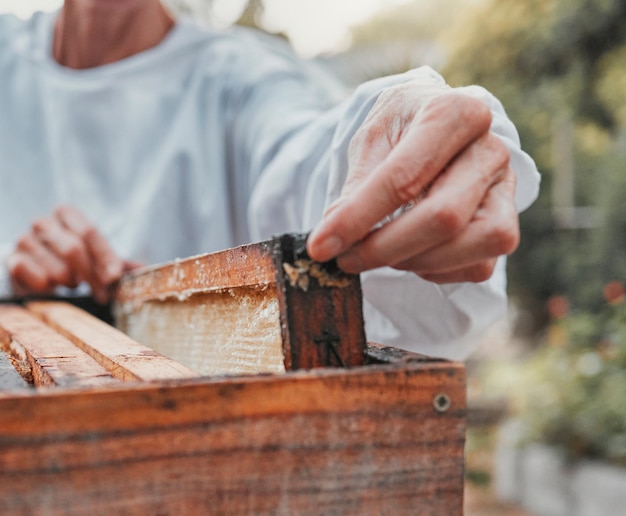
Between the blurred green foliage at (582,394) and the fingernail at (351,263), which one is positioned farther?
the blurred green foliage at (582,394)

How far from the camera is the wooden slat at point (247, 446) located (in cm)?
59

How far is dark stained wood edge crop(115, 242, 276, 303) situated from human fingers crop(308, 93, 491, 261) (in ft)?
0.25

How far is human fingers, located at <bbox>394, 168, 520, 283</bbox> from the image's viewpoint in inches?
28.7

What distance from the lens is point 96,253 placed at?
181 centimetres

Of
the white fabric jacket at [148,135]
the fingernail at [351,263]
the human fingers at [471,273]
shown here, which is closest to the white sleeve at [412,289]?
the human fingers at [471,273]

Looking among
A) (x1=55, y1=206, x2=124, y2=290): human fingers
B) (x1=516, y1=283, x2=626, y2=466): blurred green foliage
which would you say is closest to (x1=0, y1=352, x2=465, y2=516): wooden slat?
(x1=55, y1=206, x2=124, y2=290): human fingers

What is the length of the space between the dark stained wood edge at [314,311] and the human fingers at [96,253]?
3.63 ft

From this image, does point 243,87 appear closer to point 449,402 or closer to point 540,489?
point 449,402

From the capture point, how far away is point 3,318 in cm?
142

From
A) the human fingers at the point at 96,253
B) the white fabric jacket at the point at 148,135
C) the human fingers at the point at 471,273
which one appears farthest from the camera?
the white fabric jacket at the point at 148,135

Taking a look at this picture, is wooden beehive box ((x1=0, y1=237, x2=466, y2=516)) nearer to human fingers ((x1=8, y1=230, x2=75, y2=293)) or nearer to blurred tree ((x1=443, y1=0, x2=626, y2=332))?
human fingers ((x1=8, y1=230, x2=75, y2=293))

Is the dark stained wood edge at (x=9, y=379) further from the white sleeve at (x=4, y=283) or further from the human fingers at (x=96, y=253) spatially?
the white sleeve at (x=4, y=283)

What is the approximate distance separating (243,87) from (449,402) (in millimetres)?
1813

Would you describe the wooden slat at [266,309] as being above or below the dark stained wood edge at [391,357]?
above
